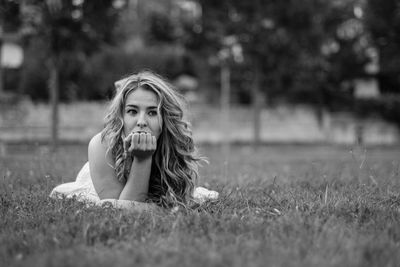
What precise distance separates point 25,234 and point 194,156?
156cm

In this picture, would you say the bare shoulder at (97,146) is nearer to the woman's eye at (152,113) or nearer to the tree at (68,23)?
the woman's eye at (152,113)

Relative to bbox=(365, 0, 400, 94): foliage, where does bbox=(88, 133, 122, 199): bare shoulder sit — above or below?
below

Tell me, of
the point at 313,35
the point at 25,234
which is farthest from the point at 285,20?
the point at 25,234

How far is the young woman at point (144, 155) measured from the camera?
339 cm

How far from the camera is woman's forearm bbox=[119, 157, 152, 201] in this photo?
3.31m

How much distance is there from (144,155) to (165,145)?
0.40 metres

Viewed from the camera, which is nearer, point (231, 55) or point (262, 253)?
point (262, 253)

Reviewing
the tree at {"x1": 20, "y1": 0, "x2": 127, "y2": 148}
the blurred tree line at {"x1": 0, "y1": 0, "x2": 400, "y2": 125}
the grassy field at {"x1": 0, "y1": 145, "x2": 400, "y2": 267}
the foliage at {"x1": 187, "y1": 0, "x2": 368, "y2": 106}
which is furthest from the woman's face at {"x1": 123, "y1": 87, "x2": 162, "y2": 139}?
the foliage at {"x1": 187, "y1": 0, "x2": 368, "y2": 106}

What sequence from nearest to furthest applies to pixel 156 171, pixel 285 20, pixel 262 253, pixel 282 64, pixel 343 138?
1. pixel 262 253
2. pixel 156 171
3. pixel 285 20
4. pixel 282 64
5. pixel 343 138

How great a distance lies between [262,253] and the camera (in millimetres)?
2277

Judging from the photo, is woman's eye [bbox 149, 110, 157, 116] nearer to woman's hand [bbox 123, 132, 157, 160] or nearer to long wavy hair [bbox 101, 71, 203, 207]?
long wavy hair [bbox 101, 71, 203, 207]

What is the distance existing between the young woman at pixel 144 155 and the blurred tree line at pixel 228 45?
9.63ft

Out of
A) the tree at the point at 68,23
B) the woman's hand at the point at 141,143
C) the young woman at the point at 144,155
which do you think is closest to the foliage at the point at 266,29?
the tree at the point at 68,23

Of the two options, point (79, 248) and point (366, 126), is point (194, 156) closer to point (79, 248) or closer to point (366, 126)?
point (79, 248)
